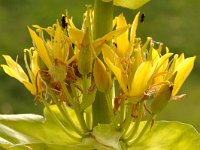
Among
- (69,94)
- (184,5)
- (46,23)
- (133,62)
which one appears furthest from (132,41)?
(184,5)

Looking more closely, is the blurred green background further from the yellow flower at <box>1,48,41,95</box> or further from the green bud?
the green bud

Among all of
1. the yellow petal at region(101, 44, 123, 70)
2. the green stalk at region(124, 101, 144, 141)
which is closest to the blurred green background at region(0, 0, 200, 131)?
the green stalk at region(124, 101, 144, 141)

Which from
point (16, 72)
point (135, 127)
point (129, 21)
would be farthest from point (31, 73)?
point (129, 21)

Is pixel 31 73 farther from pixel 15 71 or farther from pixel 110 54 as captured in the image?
pixel 110 54

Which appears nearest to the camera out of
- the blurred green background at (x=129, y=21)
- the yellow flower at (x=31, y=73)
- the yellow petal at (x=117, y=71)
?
the yellow petal at (x=117, y=71)

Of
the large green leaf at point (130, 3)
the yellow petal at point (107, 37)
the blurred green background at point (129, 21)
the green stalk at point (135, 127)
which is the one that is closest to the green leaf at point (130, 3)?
the large green leaf at point (130, 3)

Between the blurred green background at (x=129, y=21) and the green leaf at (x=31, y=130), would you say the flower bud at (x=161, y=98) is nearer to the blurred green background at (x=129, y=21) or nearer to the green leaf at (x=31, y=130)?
the green leaf at (x=31, y=130)

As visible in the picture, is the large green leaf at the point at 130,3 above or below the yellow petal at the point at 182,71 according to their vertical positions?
above
